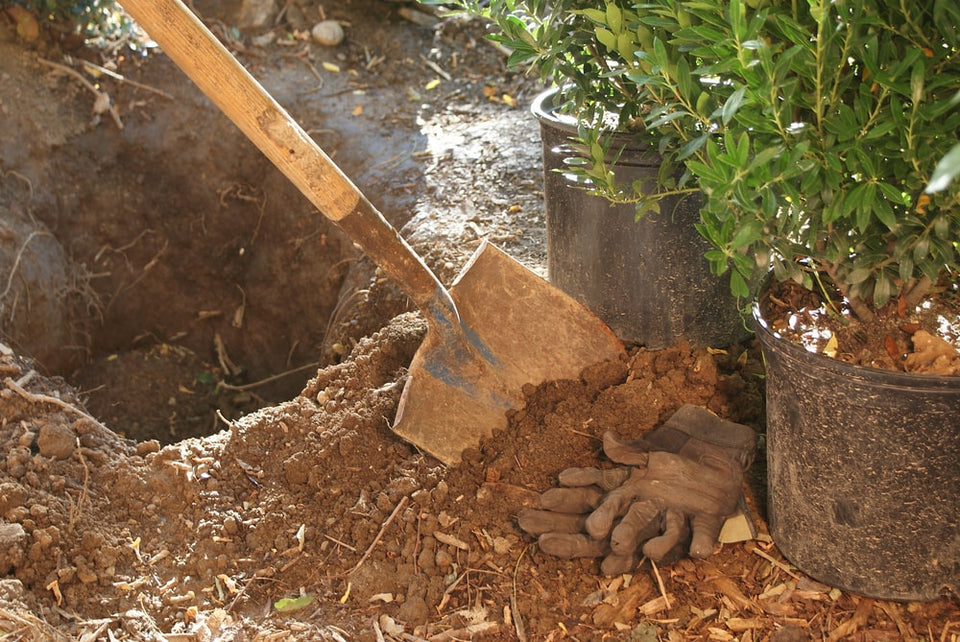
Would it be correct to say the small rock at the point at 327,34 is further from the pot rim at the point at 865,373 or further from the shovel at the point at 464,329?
the pot rim at the point at 865,373

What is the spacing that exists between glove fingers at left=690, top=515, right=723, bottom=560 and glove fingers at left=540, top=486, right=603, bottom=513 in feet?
0.86

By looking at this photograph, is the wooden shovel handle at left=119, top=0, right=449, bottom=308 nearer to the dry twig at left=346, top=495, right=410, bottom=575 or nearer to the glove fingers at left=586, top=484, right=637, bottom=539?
the dry twig at left=346, top=495, right=410, bottom=575

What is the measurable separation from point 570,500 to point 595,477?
0.09 m

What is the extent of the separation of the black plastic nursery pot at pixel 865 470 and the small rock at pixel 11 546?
189cm

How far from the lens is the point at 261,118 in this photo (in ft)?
7.26

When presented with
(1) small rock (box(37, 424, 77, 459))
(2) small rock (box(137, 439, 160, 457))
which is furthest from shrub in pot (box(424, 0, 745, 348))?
(1) small rock (box(37, 424, 77, 459))

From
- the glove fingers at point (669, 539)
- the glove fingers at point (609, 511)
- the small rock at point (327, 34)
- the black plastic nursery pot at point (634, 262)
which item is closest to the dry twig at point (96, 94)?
the small rock at point (327, 34)

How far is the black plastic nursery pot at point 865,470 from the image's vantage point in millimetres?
1751

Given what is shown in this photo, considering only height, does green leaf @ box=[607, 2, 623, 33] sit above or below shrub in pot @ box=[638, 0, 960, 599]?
above

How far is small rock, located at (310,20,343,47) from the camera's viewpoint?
462cm

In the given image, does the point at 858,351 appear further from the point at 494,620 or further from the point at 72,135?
the point at 72,135

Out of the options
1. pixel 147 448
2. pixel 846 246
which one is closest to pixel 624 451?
pixel 846 246

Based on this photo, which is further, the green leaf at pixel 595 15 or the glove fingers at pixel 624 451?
the glove fingers at pixel 624 451

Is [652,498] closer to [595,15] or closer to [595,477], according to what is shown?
[595,477]
